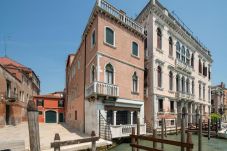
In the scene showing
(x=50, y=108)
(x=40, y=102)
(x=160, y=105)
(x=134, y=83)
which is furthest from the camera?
(x=50, y=108)

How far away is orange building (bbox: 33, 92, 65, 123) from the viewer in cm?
3491

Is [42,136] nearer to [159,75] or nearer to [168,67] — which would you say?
[159,75]

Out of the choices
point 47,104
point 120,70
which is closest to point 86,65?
point 120,70

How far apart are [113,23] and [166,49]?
8129 millimetres

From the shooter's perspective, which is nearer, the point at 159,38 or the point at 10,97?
the point at 159,38

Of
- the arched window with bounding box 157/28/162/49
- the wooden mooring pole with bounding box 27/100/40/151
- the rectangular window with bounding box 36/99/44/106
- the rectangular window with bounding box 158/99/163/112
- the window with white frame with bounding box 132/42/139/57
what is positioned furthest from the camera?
the rectangular window with bounding box 36/99/44/106

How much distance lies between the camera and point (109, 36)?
47.9ft

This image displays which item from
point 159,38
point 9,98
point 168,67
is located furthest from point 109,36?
point 9,98

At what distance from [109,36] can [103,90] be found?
4.14 metres

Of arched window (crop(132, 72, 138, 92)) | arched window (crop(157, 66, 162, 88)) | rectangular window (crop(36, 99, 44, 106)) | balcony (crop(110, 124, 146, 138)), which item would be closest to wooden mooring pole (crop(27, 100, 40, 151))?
balcony (crop(110, 124, 146, 138))

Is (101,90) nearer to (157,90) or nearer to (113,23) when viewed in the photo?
(113,23)

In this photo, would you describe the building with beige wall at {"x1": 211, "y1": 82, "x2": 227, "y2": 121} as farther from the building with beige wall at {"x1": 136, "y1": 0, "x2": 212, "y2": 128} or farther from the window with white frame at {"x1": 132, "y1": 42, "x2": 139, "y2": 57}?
the window with white frame at {"x1": 132, "y1": 42, "x2": 139, "y2": 57}

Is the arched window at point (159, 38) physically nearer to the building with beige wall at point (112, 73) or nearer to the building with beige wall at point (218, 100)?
the building with beige wall at point (112, 73)

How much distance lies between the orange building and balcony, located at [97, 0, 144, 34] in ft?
80.7
